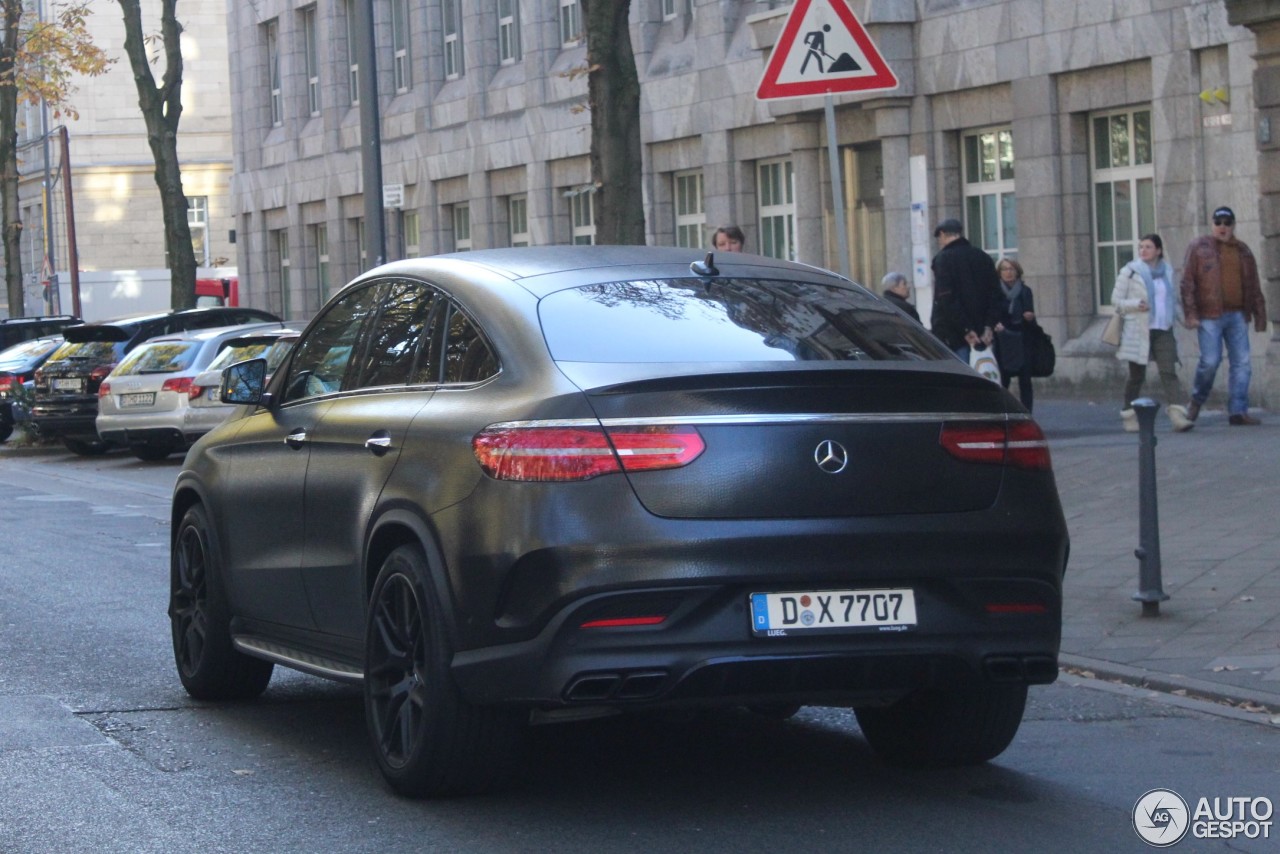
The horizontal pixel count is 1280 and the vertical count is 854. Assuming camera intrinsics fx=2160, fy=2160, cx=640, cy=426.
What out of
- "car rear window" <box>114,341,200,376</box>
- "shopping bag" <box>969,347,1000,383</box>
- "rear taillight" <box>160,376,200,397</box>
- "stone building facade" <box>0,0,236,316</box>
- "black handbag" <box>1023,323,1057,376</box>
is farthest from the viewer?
"stone building facade" <box>0,0,236,316</box>

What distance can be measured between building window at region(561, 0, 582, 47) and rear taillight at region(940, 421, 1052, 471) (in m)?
29.6

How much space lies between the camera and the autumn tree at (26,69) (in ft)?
133

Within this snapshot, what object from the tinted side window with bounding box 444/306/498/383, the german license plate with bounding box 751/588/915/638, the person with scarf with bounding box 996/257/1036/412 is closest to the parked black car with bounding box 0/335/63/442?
the person with scarf with bounding box 996/257/1036/412

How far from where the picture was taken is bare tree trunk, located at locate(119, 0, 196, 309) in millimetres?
33406

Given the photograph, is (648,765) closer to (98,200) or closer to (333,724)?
(333,724)

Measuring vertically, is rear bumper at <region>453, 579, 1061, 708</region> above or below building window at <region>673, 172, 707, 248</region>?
below

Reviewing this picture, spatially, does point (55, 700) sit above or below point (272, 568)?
below

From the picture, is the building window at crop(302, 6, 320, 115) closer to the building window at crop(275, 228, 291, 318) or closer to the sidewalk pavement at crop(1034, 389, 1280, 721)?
the building window at crop(275, 228, 291, 318)

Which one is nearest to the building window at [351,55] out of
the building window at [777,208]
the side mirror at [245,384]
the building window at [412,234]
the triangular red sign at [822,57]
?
the building window at [412,234]

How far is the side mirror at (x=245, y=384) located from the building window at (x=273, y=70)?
42.2 meters

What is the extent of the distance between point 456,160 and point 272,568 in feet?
107

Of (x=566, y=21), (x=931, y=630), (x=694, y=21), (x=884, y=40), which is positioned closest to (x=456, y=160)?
(x=566, y=21)

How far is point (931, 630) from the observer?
595cm

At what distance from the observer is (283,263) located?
5034 cm
